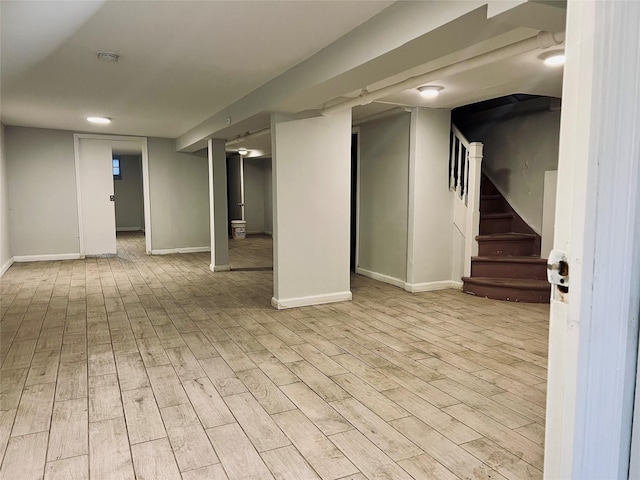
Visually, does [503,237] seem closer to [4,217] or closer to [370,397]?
[370,397]

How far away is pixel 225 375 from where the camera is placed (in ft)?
8.98

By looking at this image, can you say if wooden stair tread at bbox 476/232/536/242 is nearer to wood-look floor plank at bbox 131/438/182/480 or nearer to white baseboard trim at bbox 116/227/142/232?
wood-look floor plank at bbox 131/438/182/480

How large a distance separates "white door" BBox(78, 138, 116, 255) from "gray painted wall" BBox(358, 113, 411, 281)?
469 cm

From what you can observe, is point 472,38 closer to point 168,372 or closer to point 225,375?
point 225,375

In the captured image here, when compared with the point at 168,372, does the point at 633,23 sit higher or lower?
higher

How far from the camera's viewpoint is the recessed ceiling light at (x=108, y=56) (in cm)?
317

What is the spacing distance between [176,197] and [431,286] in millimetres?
5270

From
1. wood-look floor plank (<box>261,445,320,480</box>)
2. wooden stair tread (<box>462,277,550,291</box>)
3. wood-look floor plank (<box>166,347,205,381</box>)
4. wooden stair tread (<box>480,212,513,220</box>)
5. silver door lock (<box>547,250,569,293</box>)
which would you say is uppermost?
silver door lock (<box>547,250,569,293</box>)

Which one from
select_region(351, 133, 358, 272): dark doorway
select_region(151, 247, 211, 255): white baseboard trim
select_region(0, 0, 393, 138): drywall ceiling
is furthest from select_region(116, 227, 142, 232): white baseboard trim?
select_region(351, 133, 358, 272): dark doorway

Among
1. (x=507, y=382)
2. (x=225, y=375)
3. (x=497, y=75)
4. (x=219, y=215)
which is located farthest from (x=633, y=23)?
(x=219, y=215)

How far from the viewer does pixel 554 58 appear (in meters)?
3.05

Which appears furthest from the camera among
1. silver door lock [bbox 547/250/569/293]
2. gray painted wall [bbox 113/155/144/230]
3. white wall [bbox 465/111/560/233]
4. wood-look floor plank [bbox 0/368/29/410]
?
gray painted wall [bbox 113/155/144/230]

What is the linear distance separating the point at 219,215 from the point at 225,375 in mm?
3965

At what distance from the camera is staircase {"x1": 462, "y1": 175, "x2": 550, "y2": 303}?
456 centimetres
